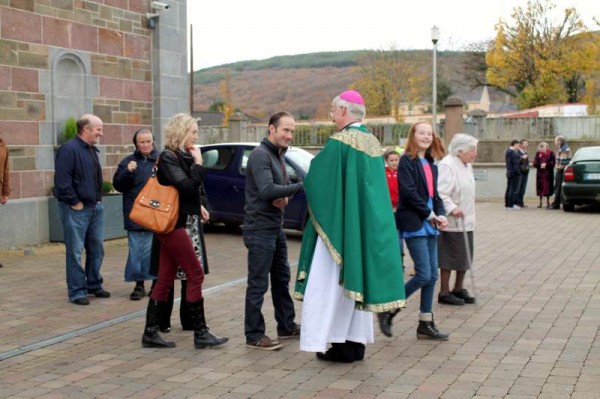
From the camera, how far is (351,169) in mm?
5801

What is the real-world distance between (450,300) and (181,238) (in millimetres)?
3060

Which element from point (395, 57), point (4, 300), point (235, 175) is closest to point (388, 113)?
point (395, 57)

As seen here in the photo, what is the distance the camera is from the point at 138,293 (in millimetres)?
8648

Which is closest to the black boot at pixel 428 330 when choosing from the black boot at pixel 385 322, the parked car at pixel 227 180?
the black boot at pixel 385 322

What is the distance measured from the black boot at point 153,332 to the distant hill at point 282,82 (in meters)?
98.3

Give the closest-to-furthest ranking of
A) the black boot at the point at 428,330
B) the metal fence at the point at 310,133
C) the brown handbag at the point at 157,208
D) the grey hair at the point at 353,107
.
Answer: the grey hair at the point at 353,107 < the brown handbag at the point at 157,208 < the black boot at the point at 428,330 < the metal fence at the point at 310,133

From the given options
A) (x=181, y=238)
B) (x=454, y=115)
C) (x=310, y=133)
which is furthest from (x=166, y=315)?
(x=310, y=133)

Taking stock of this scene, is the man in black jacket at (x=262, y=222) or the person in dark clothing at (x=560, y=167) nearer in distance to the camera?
the man in black jacket at (x=262, y=222)

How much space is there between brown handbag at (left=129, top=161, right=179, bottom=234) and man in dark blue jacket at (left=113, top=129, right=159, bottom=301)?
216 centimetres

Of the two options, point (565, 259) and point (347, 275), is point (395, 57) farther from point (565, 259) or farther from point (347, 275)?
point (347, 275)

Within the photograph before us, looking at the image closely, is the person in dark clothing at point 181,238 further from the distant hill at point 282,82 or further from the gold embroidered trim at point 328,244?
the distant hill at point 282,82

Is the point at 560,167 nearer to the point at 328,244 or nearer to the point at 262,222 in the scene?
the point at 262,222

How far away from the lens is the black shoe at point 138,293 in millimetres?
8617

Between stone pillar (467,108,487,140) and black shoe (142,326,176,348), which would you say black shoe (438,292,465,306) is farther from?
stone pillar (467,108,487,140)
